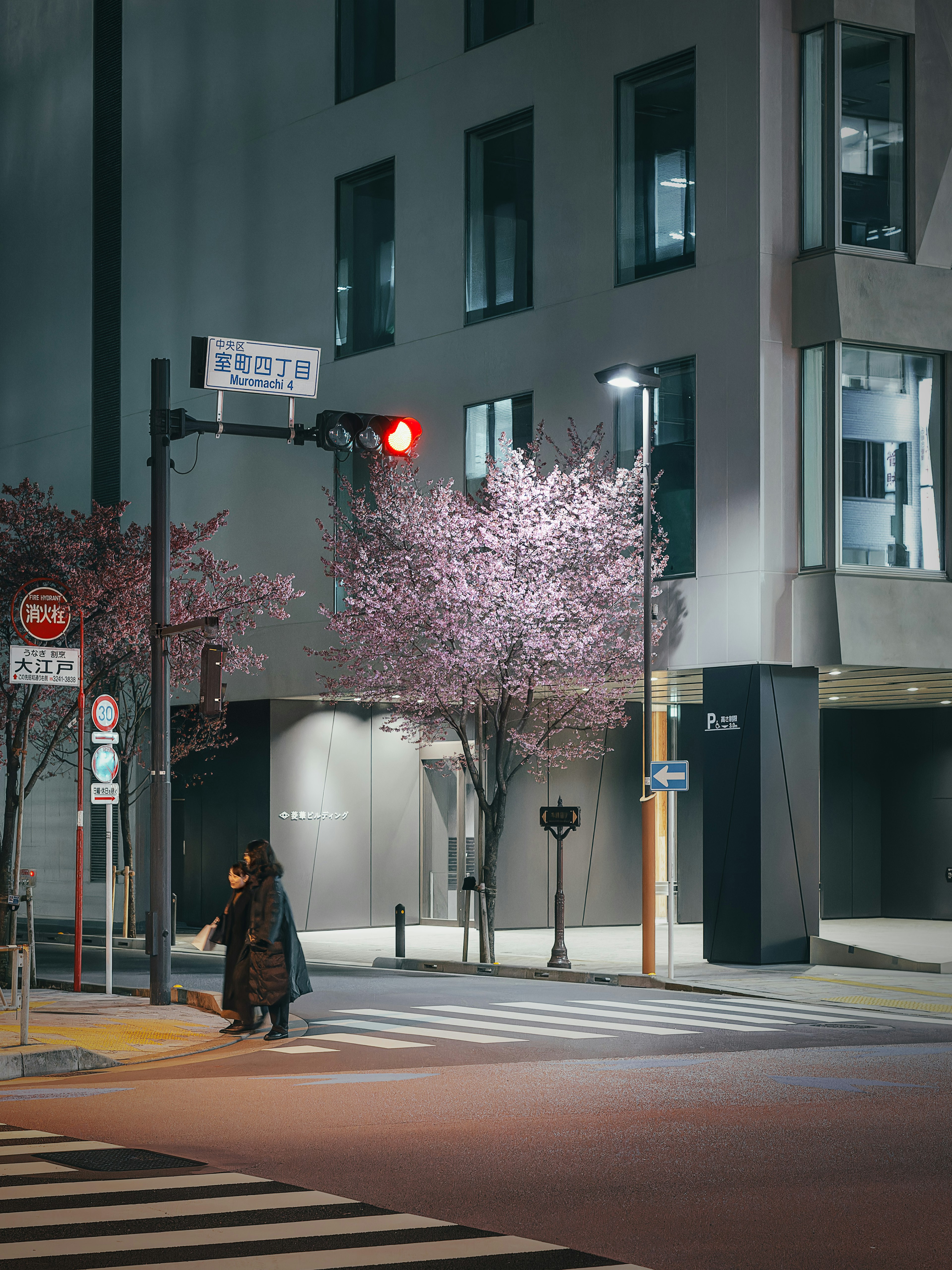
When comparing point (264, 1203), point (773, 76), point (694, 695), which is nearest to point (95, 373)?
point (694, 695)

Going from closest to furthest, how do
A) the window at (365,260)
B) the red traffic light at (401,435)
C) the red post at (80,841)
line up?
1. the red traffic light at (401,435)
2. the red post at (80,841)
3. the window at (365,260)

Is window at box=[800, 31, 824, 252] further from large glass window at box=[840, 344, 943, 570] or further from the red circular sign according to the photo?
the red circular sign

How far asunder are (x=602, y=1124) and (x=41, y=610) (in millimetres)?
11968

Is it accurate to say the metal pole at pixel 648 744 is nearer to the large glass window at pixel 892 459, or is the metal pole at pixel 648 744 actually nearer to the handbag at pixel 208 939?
the large glass window at pixel 892 459

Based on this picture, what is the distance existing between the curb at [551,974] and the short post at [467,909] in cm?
26

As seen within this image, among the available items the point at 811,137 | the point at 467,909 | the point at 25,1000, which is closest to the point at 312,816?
the point at 467,909

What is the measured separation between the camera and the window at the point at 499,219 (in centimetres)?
2819

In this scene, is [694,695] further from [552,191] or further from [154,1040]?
[154,1040]

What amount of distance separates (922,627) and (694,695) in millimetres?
6244

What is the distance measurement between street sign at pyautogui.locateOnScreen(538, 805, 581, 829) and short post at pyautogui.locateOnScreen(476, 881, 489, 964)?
1.47m

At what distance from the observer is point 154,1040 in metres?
15.6

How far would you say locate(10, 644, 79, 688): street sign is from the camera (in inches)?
734

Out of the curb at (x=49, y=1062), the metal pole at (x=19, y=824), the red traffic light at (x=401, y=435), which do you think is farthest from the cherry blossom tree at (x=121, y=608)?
the curb at (x=49, y=1062)

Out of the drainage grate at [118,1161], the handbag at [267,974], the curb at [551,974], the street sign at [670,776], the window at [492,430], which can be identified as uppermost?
the window at [492,430]
